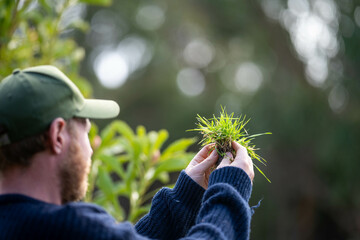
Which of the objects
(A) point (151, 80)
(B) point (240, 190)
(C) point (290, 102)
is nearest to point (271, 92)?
(C) point (290, 102)

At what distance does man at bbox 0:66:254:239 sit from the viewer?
3.07 ft

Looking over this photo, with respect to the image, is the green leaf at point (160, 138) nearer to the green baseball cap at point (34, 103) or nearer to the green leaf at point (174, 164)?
the green leaf at point (174, 164)

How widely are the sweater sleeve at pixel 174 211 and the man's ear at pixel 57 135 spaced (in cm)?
41

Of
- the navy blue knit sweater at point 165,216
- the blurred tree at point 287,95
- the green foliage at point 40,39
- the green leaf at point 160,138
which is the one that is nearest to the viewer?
the navy blue knit sweater at point 165,216

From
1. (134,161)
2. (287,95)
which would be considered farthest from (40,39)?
(287,95)

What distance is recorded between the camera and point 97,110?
1.11 m

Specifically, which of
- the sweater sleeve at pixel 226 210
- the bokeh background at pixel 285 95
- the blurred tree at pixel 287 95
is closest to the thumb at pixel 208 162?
the sweater sleeve at pixel 226 210

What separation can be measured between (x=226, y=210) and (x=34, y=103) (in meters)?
0.58

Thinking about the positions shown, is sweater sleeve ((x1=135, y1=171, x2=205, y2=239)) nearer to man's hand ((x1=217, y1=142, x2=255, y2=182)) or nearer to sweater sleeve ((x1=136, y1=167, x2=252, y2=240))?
sweater sleeve ((x1=136, y1=167, x2=252, y2=240))

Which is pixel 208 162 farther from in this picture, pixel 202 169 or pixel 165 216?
pixel 165 216

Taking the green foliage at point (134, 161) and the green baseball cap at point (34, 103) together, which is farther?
the green foliage at point (134, 161)

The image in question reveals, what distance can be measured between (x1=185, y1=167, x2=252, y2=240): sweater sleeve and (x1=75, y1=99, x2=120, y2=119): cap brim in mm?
365

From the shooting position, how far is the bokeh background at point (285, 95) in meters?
5.09

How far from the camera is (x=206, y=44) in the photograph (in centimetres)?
831
